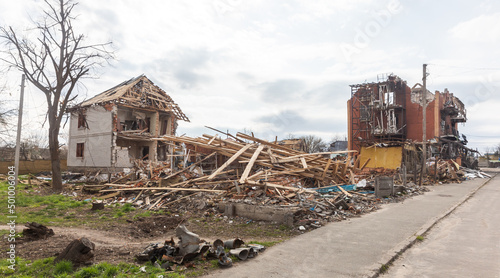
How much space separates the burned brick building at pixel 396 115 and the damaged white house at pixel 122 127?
2023 cm

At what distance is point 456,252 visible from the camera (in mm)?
5793

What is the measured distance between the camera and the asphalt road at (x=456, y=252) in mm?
4781

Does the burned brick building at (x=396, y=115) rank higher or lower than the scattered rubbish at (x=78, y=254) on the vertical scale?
higher

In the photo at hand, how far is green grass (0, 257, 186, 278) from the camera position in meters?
4.21

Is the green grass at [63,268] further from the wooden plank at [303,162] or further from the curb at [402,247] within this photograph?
the wooden plank at [303,162]

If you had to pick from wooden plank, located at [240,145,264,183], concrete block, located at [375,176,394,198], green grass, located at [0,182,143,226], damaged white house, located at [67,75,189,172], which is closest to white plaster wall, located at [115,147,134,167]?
damaged white house, located at [67,75,189,172]

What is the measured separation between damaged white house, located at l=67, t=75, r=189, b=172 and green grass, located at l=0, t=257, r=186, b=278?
2088 cm

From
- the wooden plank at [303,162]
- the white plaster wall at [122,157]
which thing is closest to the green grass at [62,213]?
the wooden plank at [303,162]

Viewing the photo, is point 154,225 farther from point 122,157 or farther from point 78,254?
point 122,157

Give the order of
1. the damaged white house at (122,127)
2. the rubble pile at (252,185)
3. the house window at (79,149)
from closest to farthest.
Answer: the rubble pile at (252,185)
the damaged white house at (122,127)
the house window at (79,149)

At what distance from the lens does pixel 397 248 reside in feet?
18.9

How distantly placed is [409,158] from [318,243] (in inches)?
963

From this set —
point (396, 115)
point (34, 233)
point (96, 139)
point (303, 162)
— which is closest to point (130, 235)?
point (34, 233)

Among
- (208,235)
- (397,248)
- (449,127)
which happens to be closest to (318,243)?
(397,248)
